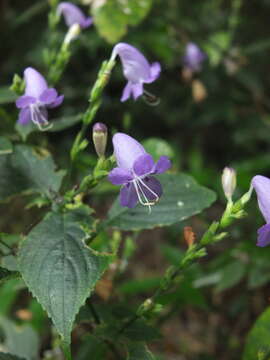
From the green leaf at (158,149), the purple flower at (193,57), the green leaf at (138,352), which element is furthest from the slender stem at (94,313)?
the purple flower at (193,57)

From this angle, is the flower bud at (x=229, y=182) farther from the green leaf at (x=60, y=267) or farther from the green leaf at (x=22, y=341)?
the green leaf at (x=22, y=341)

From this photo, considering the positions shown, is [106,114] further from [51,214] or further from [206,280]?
[51,214]

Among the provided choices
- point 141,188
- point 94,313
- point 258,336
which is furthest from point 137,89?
point 258,336

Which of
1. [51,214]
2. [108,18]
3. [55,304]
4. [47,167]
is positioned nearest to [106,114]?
[108,18]

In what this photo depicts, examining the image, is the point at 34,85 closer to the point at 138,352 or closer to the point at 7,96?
the point at 7,96

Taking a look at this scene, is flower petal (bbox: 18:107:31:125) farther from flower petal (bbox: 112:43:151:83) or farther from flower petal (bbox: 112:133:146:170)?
flower petal (bbox: 112:133:146:170)
